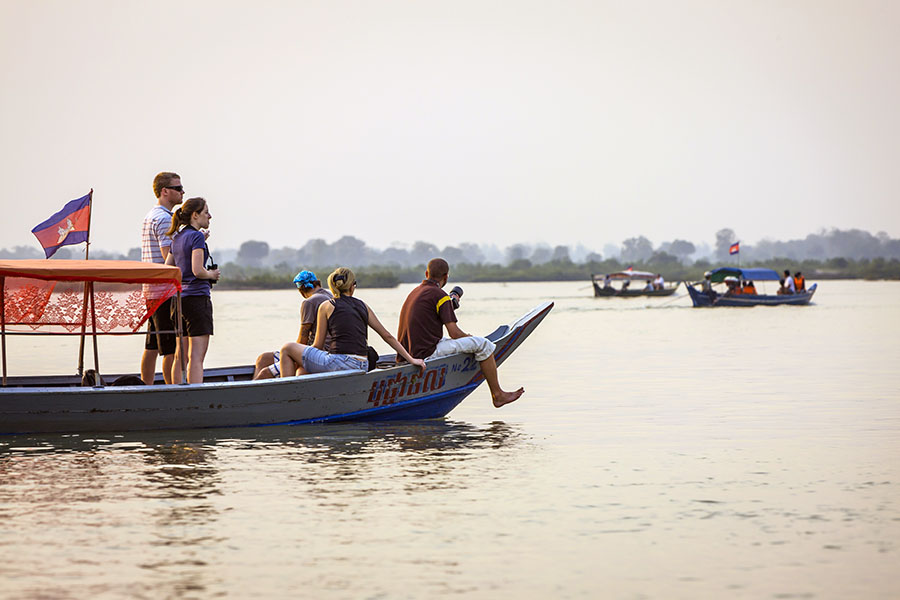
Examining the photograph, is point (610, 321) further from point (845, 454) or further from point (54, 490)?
point (54, 490)

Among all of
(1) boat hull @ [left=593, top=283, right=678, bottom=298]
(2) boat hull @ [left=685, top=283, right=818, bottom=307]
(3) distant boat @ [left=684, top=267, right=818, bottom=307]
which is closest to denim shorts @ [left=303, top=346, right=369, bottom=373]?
(3) distant boat @ [left=684, top=267, right=818, bottom=307]

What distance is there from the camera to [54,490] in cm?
876

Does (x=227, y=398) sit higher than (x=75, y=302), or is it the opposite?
(x=75, y=302)

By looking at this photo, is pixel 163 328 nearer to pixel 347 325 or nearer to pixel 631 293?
pixel 347 325

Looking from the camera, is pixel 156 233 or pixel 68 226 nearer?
pixel 156 233

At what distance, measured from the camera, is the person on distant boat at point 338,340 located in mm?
11727

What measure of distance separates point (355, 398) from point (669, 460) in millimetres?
3339

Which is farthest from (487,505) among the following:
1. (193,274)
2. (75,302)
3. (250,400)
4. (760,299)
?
(760,299)

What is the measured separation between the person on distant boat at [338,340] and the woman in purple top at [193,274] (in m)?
0.85

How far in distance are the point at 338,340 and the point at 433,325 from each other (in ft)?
3.40

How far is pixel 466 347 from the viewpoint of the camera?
12.3 meters

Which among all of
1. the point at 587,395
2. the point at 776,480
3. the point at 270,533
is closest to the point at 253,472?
the point at 270,533

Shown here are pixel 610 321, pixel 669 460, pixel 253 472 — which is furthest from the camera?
pixel 610 321

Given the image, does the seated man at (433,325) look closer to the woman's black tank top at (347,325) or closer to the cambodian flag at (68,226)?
the woman's black tank top at (347,325)
